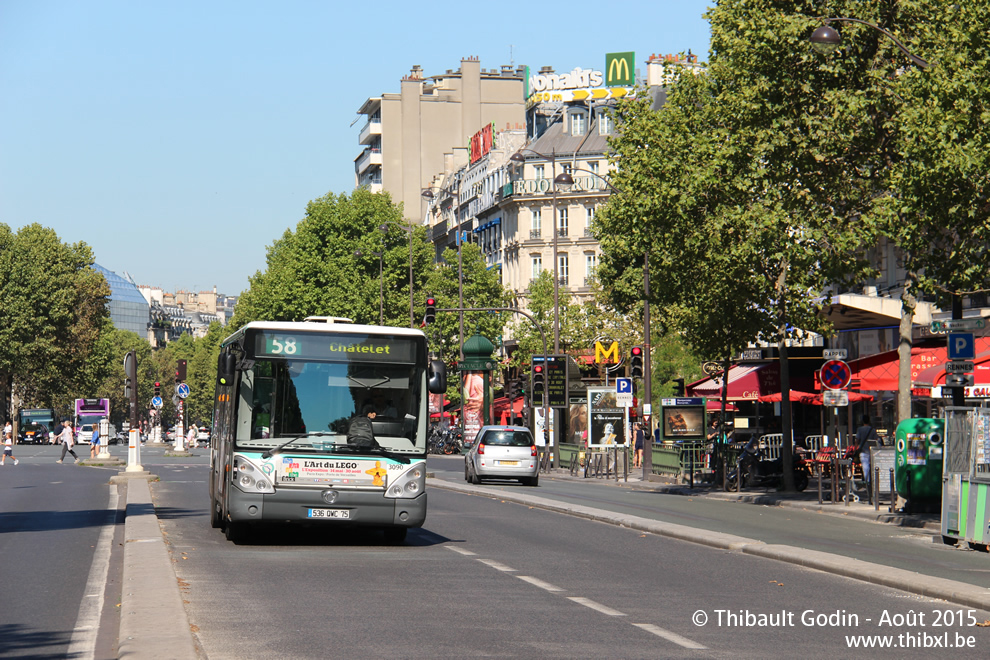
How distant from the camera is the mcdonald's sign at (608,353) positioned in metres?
59.1

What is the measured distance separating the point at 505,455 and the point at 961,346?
19.2 m

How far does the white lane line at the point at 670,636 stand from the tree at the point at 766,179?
1792 cm

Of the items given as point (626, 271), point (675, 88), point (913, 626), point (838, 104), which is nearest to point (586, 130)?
point (626, 271)

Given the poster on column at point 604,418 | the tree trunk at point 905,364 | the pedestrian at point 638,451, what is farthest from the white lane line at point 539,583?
the pedestrian at point 638,451

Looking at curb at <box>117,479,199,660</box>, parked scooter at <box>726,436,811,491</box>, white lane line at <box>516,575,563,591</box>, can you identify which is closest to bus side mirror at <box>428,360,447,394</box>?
curb at <box>117,479,199,660</box>

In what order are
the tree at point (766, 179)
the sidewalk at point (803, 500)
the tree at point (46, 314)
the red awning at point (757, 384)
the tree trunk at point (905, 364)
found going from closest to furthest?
the sidewalk at point (803, 500), the tree trunk at point (905, 364), the tree at point (766, 179), the red awning at point (757, 384), the tree at point (46, 314)

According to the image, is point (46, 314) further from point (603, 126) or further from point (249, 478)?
point (249, 478)

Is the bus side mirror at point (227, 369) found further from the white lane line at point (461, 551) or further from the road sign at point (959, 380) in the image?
the road sign at point (959, 380)

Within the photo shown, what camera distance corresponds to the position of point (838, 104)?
87.2 feet

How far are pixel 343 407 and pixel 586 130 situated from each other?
A: 85.3m

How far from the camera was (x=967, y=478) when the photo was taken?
59.2 ft

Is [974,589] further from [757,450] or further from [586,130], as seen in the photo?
[586,130]

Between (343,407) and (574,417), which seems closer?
(343,407)

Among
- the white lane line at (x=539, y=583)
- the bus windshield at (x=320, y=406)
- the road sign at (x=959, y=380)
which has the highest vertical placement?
the road sign at (x=959, y=380)
